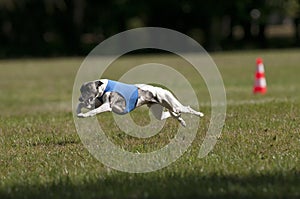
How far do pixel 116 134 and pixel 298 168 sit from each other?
149 inches

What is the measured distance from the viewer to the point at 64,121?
13578mm

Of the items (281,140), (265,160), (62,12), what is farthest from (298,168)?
(62,12)

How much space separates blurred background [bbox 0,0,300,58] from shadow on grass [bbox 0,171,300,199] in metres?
52.5

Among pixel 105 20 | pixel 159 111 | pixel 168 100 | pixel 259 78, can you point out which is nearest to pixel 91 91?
pixel 168 100

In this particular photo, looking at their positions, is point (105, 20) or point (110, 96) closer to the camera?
point (110, 96)

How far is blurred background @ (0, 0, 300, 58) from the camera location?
6066 centimetres

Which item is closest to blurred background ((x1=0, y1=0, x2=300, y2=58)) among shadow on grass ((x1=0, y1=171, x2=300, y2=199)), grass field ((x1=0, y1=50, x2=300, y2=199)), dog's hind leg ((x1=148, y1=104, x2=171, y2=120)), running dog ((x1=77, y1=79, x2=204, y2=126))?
grass field ((x1=0, y1=50, x2=300, y2=199))

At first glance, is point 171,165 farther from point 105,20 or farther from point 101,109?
point 105,20

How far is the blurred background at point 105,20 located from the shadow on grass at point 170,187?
52.5 metres

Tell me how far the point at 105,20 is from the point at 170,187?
5629 cm

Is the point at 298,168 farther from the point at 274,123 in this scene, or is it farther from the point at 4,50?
the point at 4,50

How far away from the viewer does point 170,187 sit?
6945 mm

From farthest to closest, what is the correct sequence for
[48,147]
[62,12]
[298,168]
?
[62,12] < [48,147] < [298,168]

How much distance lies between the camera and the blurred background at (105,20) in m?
60.7
